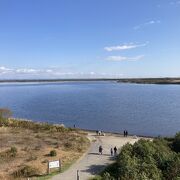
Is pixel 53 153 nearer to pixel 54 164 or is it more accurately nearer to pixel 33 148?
pixel 33 148

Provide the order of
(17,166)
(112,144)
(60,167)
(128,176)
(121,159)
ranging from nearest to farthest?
(128,176)
(121,159)
(60,167)
(17,166)
(112,144)

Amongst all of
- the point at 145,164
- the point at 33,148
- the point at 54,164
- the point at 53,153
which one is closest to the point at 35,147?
the point at 33,148

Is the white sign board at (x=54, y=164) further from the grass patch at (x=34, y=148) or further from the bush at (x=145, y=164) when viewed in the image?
the bush at (x=145, y=164)

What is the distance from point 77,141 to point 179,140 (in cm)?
1335

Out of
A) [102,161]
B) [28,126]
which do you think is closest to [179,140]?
[102,161]

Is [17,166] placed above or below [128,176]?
below

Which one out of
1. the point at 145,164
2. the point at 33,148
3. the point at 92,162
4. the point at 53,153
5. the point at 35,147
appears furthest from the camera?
the point at 35,147

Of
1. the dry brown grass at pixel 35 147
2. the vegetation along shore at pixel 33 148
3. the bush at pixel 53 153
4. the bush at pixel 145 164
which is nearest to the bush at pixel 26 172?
the vegetation along shore at pixel 33 148

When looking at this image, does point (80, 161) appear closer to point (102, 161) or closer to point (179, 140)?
point (102, 161)

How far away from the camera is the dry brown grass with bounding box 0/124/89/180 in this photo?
3106 centimetres

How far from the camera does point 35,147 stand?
127ft

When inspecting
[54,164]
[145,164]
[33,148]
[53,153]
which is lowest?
[33,148]

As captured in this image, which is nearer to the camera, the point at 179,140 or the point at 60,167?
the point at 60,167

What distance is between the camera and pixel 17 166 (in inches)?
1215
